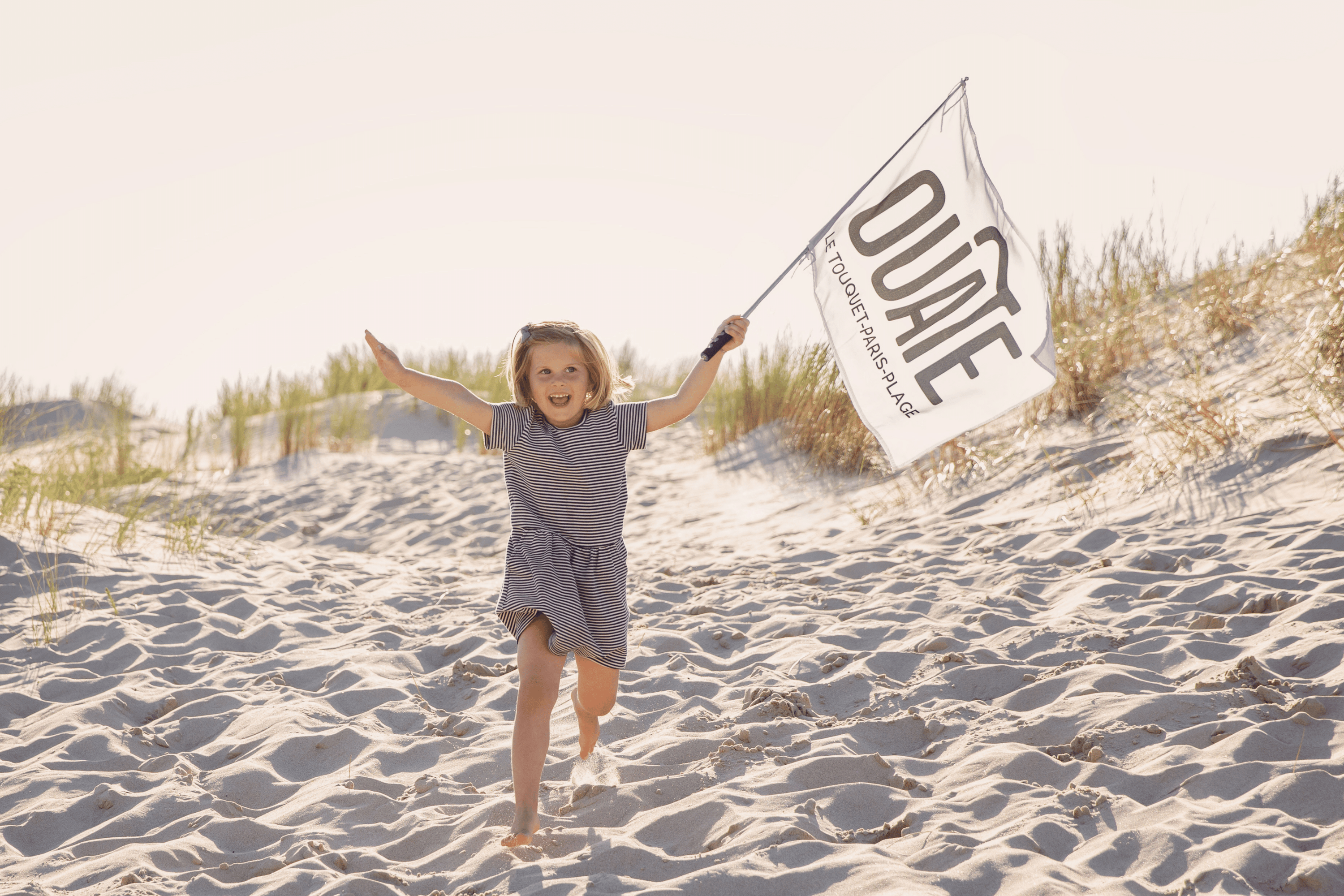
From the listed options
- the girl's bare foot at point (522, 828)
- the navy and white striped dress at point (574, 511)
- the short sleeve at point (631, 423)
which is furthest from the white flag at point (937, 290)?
the girl's bare foot at point (522, 828)

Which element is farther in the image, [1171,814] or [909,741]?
[909,741]

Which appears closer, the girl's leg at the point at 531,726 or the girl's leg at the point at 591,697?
the girl's leg at the point at 531,726

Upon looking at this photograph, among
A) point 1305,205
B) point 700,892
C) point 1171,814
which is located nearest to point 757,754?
point 700,892

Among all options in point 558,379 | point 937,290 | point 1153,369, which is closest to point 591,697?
point 558,379

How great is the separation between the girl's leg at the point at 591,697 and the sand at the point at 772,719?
0.34 feet

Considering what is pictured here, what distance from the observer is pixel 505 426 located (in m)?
2.67

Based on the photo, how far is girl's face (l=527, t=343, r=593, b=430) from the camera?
2650 mm

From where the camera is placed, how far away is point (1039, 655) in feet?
11.3

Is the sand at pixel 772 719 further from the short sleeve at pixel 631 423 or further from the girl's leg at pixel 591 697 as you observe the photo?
the short sleeve at pixel 631 423

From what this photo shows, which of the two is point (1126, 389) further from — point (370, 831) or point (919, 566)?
point (370, 831)

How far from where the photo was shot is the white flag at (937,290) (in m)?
3.37

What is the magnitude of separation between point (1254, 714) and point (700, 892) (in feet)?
5.75

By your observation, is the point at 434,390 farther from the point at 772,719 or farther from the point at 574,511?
the point at 772,719

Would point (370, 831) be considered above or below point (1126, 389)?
below
